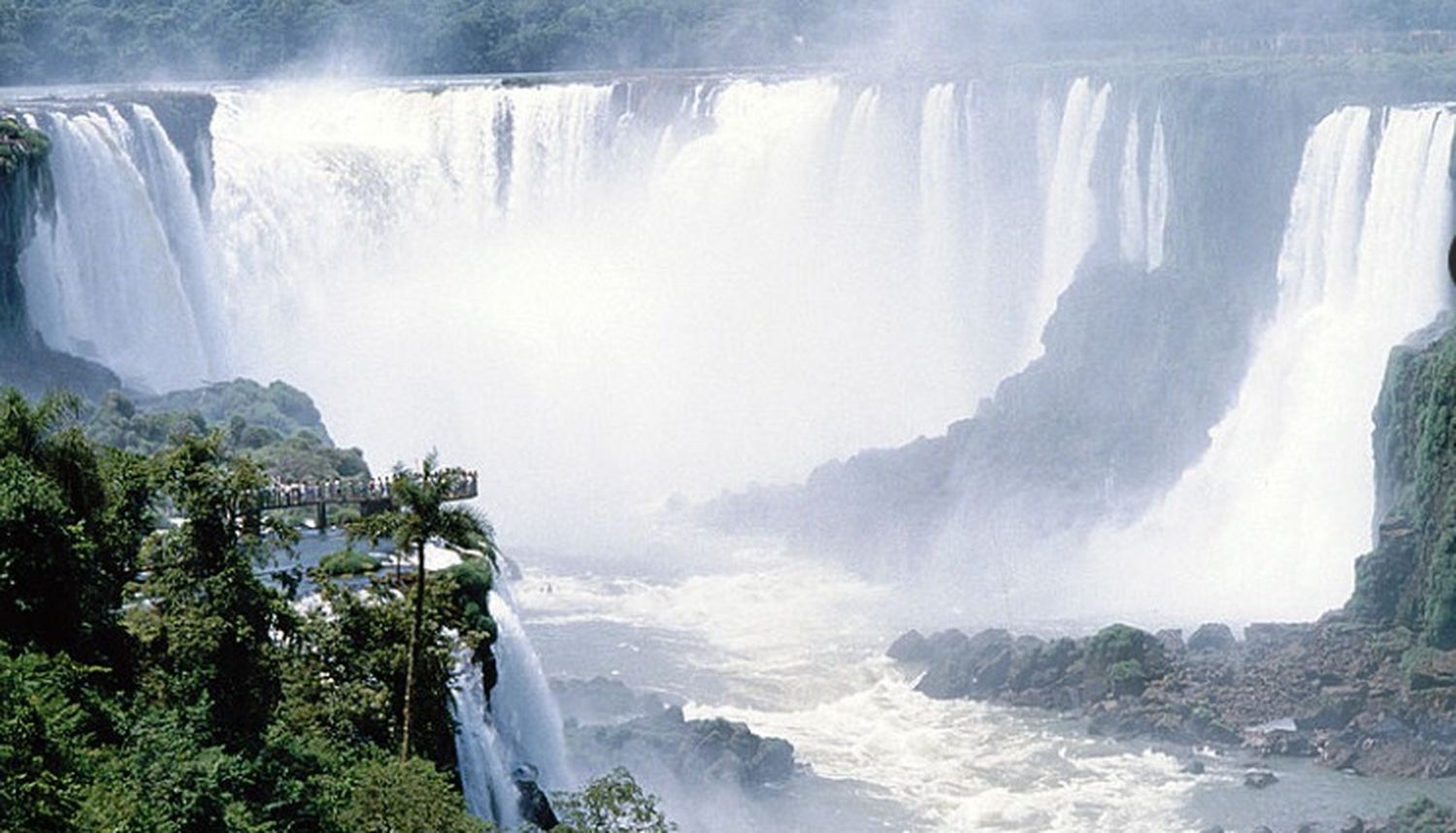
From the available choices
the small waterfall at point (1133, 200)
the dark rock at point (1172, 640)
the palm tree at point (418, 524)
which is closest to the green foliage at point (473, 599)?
the palm tree at point (418, 524)

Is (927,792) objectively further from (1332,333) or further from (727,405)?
(727,405)

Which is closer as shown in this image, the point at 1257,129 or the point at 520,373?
the point at 1257,129

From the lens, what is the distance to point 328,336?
85.0 m

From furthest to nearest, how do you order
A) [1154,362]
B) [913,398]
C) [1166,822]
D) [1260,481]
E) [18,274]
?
[913,398] → [1154,362] → [1260,481] → [18,274] → [1166,822]

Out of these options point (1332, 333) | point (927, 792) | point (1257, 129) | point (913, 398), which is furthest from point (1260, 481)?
point (927, 792)

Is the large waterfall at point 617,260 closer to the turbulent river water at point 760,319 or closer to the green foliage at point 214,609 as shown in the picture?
the turbulent river water at point 760,319

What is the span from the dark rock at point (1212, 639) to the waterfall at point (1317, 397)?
5113 mm

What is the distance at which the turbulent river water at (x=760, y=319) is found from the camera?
55062mm

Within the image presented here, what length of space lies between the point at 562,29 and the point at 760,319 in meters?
36.0

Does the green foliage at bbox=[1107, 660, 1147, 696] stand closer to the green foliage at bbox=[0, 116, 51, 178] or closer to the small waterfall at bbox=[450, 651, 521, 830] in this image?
the small waterfall at bbox=[450, 651, 521, 830]

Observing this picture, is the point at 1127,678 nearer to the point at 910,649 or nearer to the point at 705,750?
the point at 910,649

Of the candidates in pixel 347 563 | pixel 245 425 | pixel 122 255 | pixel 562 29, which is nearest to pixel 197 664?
pixel 347 563

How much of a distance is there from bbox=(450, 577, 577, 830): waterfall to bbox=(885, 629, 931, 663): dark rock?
14.1 metres

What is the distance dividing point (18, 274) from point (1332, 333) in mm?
32437
